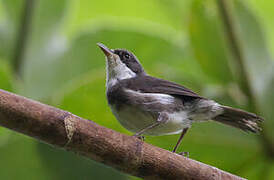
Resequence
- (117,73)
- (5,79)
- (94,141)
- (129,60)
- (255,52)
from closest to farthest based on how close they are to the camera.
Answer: (94,141)
(5,79)
(255,52)
(117,73)
(129,60)

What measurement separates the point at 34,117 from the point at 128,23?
1470 mm

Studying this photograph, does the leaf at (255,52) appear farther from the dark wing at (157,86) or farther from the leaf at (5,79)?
the leaf at (5,79)

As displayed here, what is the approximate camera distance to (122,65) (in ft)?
8.77

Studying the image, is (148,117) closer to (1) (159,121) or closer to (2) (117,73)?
(1) (159,121)

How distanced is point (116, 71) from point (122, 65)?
0.41 feet

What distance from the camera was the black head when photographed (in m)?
2.63

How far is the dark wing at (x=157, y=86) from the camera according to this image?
7.17 ft

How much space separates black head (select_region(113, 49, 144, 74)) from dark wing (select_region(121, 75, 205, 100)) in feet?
0.50

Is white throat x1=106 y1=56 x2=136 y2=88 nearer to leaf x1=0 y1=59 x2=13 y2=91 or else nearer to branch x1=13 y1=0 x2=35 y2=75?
branch x1=13 y1=0 x2=35 y2=75

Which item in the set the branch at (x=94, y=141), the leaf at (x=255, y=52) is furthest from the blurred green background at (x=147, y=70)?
the branch at (x=94, y=141)

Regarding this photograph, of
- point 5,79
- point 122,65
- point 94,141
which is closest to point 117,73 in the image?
point 122,65

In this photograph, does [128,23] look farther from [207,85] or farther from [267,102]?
[267,102]

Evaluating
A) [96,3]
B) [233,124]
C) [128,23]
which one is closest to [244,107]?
[233,124]

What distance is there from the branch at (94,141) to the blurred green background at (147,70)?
585 millimetres
